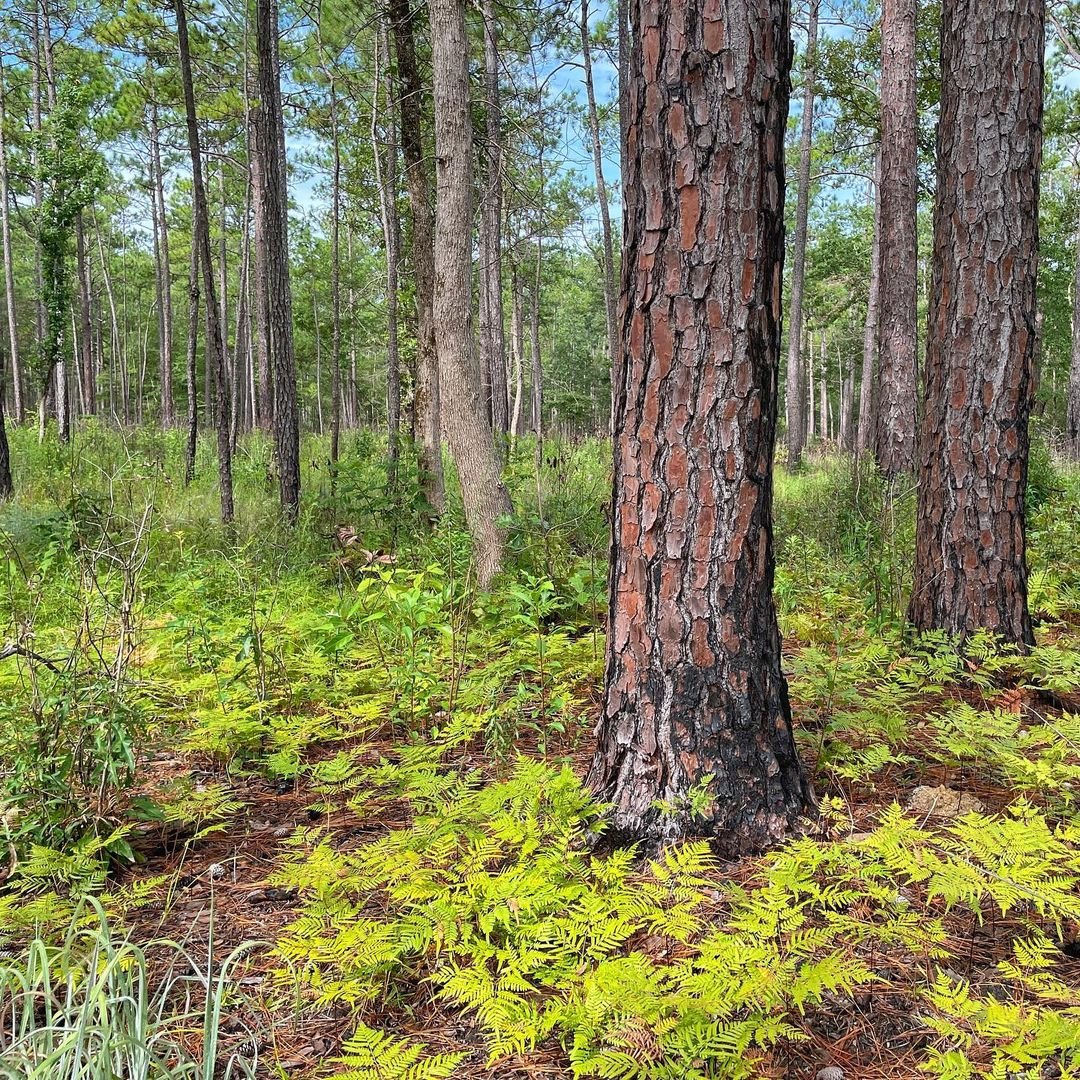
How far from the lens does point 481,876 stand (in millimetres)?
1761

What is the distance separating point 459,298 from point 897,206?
6.13 metres

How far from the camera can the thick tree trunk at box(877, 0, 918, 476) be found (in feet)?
26.6

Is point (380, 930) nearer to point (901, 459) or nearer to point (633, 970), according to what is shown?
point (633, 970)

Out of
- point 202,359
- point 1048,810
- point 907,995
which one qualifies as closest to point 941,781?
point 1048,810

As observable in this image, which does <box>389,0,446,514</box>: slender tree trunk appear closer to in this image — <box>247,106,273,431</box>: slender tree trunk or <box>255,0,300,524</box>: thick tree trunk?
<box>255,0,300,524</box>: thick tree trunk

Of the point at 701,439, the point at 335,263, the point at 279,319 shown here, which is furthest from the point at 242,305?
the point at 701,439

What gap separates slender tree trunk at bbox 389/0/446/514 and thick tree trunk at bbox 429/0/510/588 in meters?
1.59

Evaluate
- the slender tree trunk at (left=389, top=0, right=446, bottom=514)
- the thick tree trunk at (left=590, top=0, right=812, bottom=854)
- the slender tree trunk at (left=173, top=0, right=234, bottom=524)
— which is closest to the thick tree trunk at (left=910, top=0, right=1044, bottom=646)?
the thick tree trunk at (left=590, top=0, right=812, bottom=854)

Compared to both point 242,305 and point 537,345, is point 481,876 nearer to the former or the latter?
point 537,345

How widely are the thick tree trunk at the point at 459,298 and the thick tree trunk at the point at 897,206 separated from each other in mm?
5171

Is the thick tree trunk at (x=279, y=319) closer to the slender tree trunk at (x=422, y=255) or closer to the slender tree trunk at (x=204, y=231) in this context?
the slender tree trunk at (x=204, y=231)

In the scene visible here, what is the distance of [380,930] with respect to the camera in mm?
1664

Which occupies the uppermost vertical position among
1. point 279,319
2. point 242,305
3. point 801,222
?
point 801,222

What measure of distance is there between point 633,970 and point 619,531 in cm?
112
